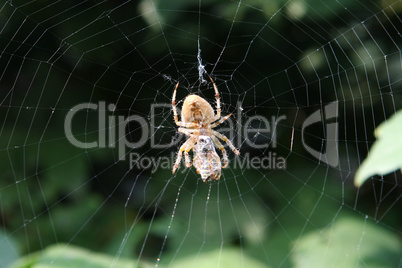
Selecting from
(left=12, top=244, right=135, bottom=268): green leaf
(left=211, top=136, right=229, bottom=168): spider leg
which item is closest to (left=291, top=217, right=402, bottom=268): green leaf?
(left=211, top=136, right=229, bottom=168): spider leg

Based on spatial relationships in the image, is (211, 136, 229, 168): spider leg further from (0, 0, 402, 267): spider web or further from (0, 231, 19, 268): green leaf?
(0, 231, 19, 268): green leaf

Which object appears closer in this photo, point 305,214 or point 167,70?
point 305,214

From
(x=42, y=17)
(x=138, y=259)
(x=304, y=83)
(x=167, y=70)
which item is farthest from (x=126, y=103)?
(x=304, y=83)

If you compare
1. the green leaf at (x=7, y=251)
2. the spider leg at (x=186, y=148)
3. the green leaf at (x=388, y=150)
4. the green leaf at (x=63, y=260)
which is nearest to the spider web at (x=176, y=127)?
the green leaf at (x=7, y=251)

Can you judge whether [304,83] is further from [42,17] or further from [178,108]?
[42,17]

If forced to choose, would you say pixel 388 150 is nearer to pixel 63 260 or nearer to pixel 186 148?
pixel 63 260

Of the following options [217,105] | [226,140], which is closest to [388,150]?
[217,105]

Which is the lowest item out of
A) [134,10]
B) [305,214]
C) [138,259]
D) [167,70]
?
[138,259]
